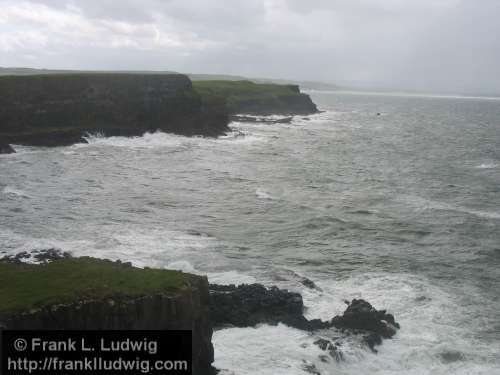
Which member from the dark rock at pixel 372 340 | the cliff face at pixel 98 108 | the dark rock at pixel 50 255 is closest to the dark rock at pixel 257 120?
the cliff face at pixel 98 108

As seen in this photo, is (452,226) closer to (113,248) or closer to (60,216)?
(113,248)

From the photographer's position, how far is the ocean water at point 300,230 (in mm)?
19828

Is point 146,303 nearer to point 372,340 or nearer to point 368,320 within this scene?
point 372,340

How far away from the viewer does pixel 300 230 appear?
3322cm

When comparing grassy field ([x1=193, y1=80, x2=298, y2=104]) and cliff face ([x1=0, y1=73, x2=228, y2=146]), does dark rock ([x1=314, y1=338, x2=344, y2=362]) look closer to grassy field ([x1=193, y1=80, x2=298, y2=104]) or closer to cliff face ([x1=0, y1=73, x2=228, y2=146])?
cliff face ([x1=0, y1=73, x2=228, y2=146])

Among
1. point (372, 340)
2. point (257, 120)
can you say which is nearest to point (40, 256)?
point (372, 340)

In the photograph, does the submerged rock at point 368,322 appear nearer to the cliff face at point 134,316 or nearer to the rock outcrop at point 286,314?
the rock outcrop at point 286,314

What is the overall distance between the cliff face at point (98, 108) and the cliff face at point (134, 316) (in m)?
50.8

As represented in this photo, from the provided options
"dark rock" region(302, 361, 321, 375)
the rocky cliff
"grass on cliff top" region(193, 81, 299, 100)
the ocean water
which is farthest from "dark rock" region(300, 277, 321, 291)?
"grass on cliff top" region(193, 81, 299, 100)

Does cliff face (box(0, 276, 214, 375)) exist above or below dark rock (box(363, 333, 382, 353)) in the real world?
above

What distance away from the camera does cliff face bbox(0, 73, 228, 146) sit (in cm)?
6456

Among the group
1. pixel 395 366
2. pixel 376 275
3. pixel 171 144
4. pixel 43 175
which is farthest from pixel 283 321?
pixel 171 144

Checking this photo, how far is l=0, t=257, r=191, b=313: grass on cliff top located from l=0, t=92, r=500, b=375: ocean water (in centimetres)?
369

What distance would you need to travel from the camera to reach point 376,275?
26.4m
